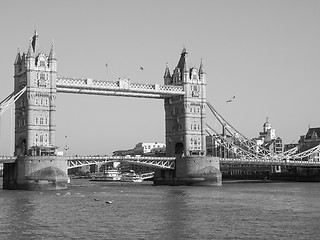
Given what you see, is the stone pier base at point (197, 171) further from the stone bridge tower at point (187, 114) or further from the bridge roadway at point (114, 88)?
the bridge roadway at point (114, 88)

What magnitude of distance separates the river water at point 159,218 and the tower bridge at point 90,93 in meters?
21.1

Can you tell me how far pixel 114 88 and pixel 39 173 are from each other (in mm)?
23007

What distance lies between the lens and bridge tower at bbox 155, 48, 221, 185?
122 metres

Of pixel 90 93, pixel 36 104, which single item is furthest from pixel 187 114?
pixel 36 104

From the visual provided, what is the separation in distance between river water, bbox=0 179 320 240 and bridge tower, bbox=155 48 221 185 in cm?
3995

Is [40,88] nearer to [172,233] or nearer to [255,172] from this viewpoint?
[172,233]

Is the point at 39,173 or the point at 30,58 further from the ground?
the point at 30,58

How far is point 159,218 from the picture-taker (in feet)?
192

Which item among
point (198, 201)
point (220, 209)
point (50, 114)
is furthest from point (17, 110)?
point (220, 209)

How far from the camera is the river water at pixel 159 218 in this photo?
48531 mm

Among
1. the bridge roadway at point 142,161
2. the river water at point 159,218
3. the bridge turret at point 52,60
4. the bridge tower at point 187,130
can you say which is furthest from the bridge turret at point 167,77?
the river water at point 159,218

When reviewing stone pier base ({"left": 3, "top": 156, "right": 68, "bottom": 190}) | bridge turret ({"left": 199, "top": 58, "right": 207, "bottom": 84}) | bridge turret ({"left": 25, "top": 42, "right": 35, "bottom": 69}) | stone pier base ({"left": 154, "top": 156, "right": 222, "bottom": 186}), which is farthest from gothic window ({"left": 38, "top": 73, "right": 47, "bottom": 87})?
bridge turret ({"left": 199, "top": 58, "right": 207, "bottom": 84})

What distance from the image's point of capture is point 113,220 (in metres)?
57.0

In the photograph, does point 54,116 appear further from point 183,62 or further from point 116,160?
point 183,62
